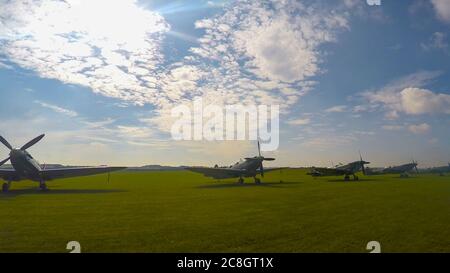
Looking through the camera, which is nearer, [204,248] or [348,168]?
[204,248]

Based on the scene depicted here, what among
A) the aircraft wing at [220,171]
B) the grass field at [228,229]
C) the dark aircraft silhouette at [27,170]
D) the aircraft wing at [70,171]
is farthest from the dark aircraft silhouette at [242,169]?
the grass field at [228,229]

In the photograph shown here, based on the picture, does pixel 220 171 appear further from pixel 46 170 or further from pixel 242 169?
pixel 46 170

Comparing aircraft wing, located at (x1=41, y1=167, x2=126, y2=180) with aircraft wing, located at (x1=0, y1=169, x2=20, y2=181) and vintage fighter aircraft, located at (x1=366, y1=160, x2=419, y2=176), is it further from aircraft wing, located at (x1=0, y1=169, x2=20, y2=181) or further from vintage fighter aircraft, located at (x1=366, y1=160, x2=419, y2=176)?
vintage fighter aircraft, located at (x1=366, y1=160, x2=419, y2=176)

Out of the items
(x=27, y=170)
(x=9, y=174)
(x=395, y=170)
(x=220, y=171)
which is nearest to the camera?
(x=27, y=170)

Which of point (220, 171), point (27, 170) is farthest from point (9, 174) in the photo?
point (220, 171)

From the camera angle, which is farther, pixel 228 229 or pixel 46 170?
pixel 46 170

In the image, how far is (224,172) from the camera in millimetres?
37875

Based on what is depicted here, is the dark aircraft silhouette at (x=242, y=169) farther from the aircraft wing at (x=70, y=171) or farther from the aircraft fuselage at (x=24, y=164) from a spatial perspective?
the aircraft fuselage at (x=24, y=164)

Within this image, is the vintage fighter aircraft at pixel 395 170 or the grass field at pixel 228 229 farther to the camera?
the vintage fighter aircraft at pixel 395 170

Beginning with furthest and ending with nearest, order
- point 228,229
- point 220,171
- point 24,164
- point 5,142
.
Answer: point 220,171 → point 5,142 → point 24,164 → point 228,229
